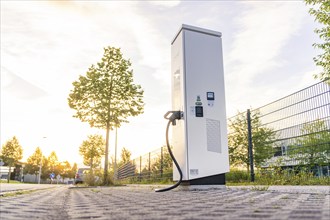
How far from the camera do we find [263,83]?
873cm

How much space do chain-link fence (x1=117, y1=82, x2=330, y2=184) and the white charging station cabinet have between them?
217cm

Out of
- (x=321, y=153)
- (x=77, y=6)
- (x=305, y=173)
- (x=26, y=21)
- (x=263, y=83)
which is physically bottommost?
(x=305, y=173)

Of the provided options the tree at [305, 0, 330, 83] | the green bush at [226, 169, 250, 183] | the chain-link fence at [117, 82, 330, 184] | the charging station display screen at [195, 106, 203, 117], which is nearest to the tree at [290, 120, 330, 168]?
the chain-link fence at [117, 82, 330, 184]

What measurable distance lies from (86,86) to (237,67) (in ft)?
27.2

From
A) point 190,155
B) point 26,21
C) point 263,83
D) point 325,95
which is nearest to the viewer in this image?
point 190,155

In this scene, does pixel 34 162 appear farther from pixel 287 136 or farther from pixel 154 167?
pixel 287 136

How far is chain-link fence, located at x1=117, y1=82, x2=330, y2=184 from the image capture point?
5.64m

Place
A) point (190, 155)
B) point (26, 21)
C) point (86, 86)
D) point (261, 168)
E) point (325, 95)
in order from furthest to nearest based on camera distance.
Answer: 1. point (86, 86)
2. point (26, 21)
3. point (261, 168)
4. point (325, 95)
5. point (190, 155)

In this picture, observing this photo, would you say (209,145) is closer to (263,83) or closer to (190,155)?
(190,155)

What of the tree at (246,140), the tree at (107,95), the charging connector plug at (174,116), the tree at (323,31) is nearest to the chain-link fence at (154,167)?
the tree at (107,95)

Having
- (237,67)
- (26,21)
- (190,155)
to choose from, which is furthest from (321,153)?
(26,21)

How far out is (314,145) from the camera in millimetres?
5793

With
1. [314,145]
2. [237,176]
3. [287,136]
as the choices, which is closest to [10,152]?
[237,176]

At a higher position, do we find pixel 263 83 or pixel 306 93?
pixel 263 83
